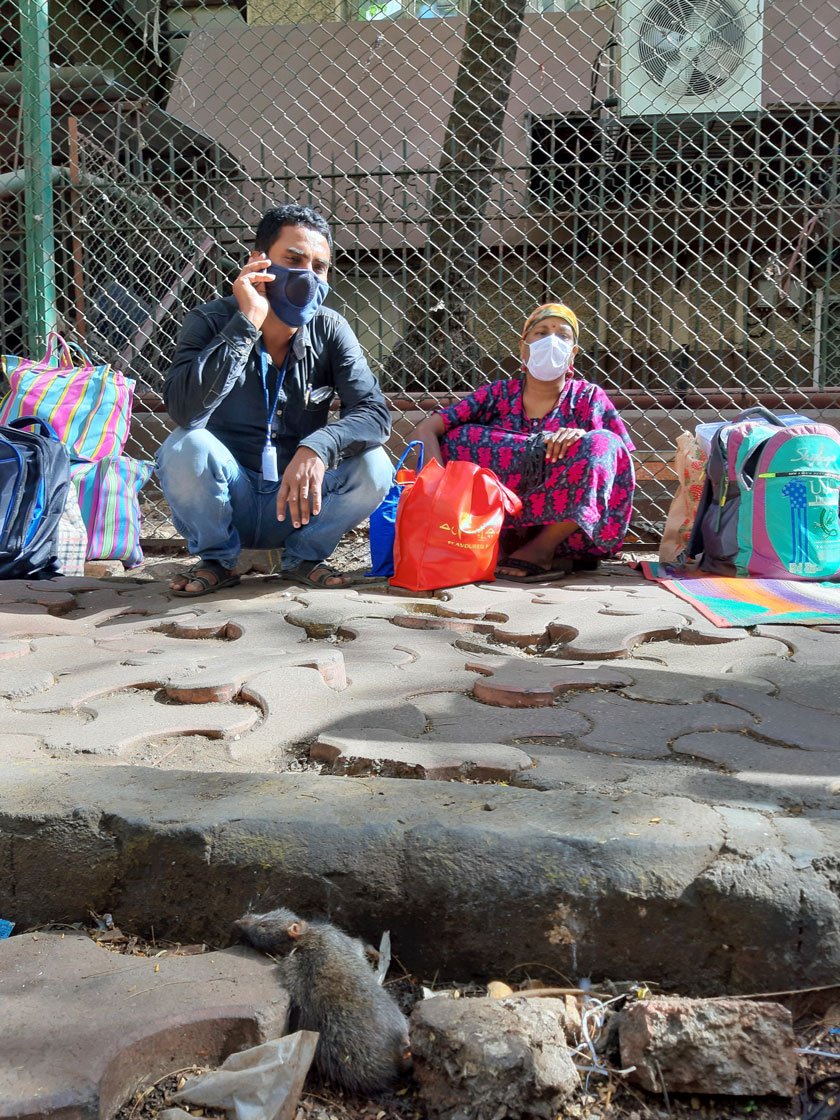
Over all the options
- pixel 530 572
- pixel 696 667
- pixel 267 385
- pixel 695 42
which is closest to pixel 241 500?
pixel 267 385

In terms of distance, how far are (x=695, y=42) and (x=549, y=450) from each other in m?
3.12

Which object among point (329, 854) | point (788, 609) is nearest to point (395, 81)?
point (788, 609)

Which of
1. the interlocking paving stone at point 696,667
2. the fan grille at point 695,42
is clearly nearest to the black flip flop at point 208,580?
the interlocking paving stone at point 696,667

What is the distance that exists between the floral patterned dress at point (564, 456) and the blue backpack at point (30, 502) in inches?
60.9

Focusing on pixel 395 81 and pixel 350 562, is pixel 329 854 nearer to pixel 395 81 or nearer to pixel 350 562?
pixel 350 562

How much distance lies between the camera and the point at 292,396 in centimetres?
366

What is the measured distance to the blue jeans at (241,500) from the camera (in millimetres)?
3408

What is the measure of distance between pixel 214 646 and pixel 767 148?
5.65 m

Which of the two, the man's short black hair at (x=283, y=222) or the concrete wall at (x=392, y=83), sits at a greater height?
the concrete wall at (x=392, y=83)

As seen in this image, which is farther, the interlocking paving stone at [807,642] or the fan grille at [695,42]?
the fan grille at [695,42]

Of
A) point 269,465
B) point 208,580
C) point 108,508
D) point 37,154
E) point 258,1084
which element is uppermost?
point 37,154

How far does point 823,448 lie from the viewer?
12.2 ft

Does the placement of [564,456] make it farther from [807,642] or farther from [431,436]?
[807,642]

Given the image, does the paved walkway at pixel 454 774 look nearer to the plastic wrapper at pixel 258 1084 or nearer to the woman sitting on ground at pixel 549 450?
the plastic wrapper at pixel 258 1084
